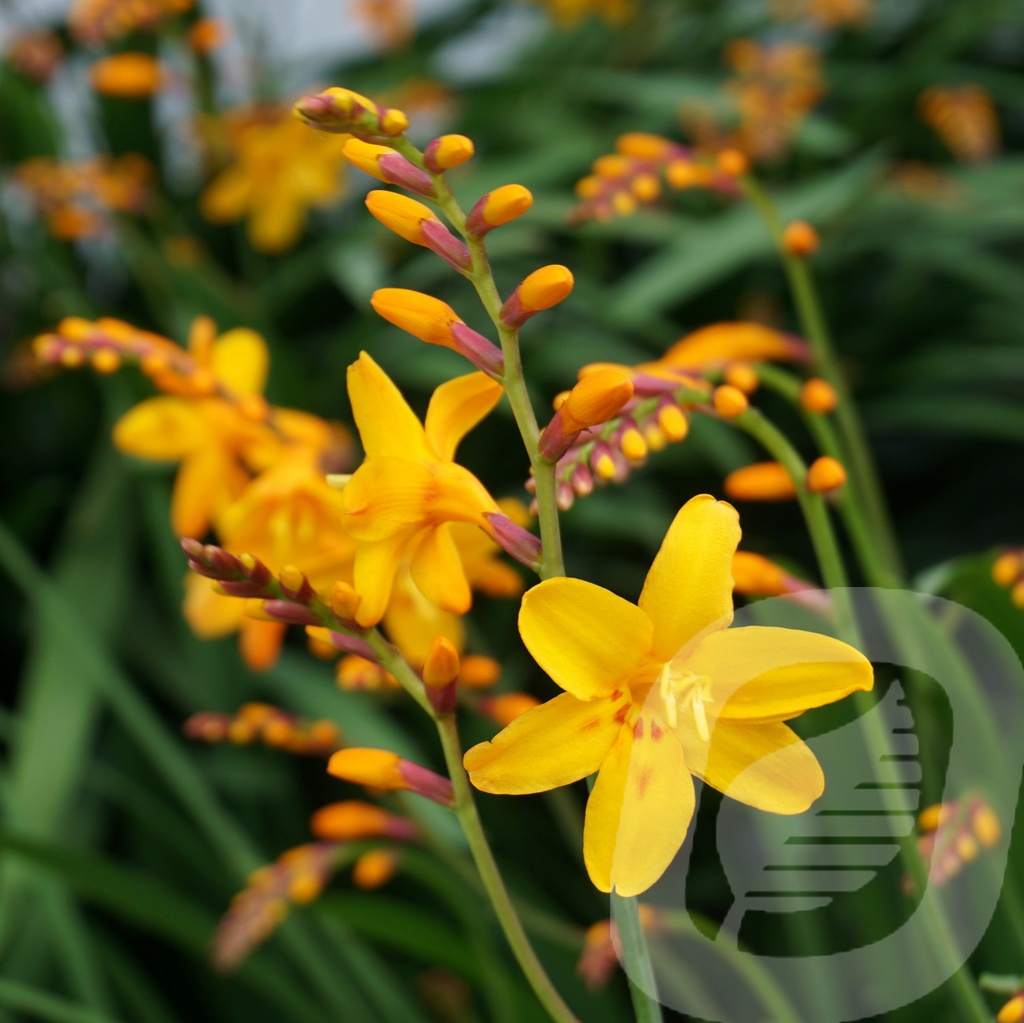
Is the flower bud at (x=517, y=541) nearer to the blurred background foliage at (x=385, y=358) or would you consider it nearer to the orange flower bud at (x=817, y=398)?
the orange flower bud at (x=817, y=398)

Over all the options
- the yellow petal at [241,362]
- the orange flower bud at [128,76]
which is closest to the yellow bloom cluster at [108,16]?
the orange flower bud at [128,76]

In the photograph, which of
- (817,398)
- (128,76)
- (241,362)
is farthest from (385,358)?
(817,398)

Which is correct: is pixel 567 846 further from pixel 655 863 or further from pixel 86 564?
pixel 655 863

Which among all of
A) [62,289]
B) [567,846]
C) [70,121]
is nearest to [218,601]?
[567,846]

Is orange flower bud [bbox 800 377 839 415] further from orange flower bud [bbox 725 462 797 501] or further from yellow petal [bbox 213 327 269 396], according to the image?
yellow petal [bbox 213 327 269 396]
